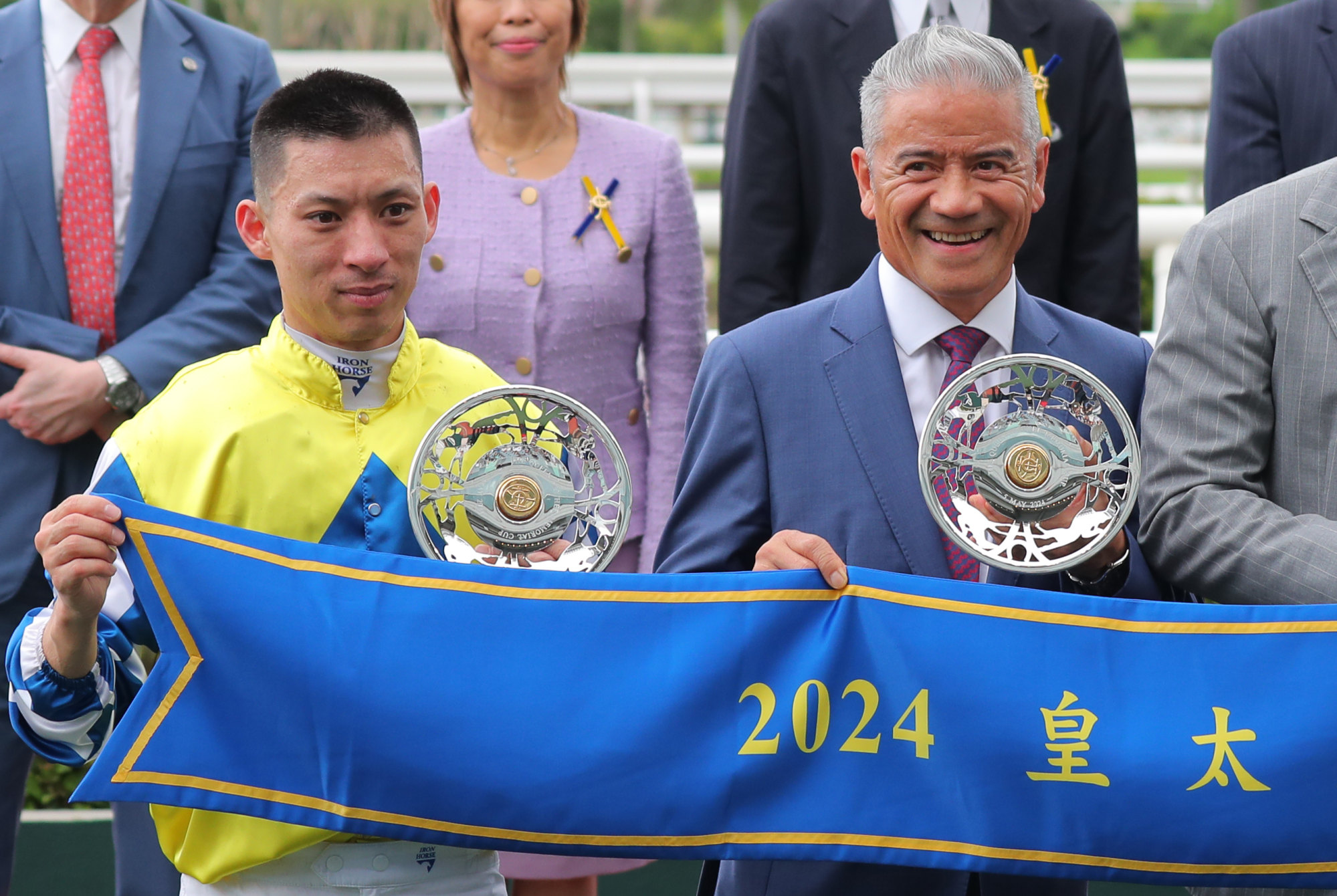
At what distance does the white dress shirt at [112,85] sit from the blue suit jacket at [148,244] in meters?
0.03

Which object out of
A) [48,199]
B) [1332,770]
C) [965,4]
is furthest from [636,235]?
[1332,770]

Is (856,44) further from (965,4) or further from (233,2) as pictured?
(233,2)

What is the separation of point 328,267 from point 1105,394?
1274mm

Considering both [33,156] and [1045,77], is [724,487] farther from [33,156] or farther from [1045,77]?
[33,156]

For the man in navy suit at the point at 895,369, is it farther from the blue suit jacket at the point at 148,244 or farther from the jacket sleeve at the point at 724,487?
the blue suit jacket at the point at 148,244

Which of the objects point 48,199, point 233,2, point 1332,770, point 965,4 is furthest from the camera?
point 233,2

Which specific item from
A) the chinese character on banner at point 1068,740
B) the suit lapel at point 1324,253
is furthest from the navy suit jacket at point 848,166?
the chinese character on banner at point 1068,740

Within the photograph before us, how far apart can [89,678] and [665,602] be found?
2.92 feet

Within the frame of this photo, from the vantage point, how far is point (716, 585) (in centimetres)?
268

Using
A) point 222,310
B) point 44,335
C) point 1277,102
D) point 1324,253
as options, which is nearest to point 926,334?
point 1324,253

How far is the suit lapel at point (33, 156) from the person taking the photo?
3.93 metres

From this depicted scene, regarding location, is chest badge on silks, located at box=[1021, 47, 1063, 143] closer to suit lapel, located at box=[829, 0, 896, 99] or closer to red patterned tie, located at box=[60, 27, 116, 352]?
suit lapel, located at box=[829, 0, 896, 99]

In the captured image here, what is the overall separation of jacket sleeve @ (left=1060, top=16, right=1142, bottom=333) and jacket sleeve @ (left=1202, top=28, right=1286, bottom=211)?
8.5 inches

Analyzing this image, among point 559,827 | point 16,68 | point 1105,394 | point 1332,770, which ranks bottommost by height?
point 559,827
